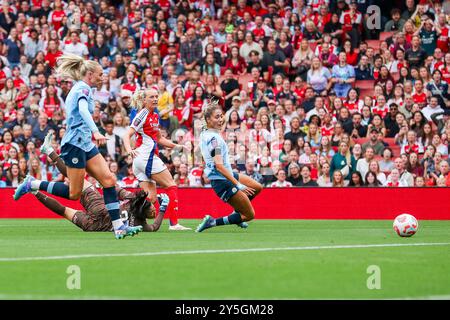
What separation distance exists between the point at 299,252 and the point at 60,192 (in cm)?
407

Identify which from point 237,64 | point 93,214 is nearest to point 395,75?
point 237,64

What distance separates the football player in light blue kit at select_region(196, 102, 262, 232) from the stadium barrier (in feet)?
19.0

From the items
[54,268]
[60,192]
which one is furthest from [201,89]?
[54,268]

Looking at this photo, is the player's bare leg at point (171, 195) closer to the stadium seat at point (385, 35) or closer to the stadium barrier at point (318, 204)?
the stadium barrier at point (318, 204)

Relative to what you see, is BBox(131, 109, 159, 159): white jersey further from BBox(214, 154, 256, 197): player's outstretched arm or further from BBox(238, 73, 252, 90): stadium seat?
BBox(238, 73, 252, 90): stadium seat

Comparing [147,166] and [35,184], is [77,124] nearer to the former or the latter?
[35,184]

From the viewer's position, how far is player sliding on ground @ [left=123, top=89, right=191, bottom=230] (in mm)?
14891

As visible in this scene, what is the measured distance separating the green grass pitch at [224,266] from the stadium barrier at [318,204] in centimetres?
620

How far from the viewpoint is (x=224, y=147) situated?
554 inches

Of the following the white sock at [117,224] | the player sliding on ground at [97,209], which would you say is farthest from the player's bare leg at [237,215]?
the white sock at [117,224]

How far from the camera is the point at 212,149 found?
45.7 ft

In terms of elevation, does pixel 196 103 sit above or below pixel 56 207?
above

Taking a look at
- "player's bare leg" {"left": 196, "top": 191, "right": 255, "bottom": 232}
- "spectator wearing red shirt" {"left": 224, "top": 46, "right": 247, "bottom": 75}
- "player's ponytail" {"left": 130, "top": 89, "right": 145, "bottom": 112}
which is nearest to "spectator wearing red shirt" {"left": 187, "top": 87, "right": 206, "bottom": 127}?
"spectator wearing red shirt" {"left": 224, "top": 46, "right": 247, "bottom": 75}

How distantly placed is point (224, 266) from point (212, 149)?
5.36 meters
